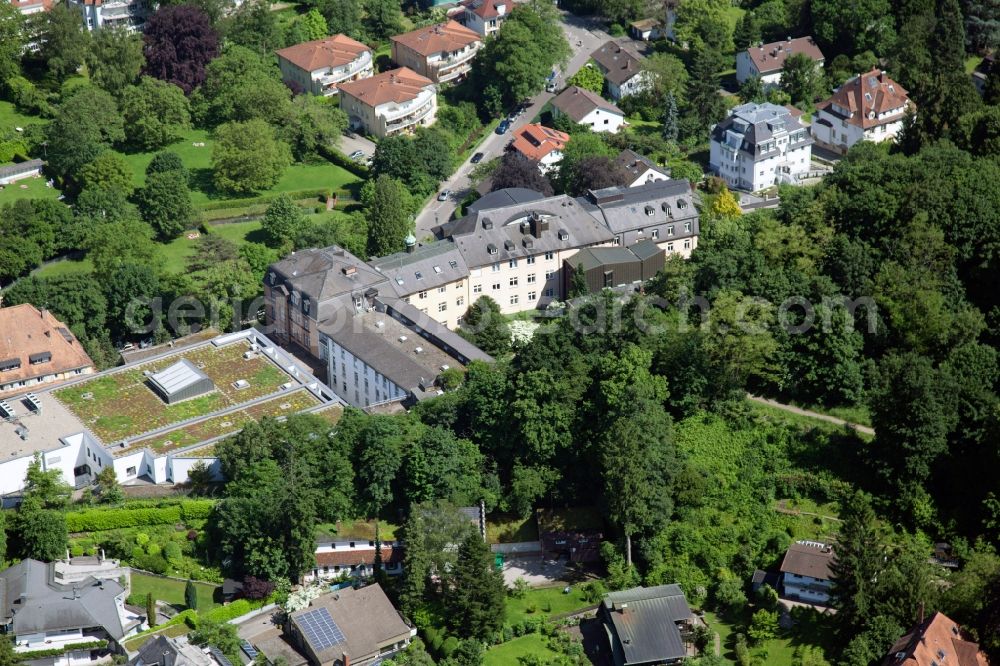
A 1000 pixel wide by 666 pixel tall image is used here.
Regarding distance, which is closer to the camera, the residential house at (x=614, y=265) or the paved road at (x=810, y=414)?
the paved road at (x=810, y=414)

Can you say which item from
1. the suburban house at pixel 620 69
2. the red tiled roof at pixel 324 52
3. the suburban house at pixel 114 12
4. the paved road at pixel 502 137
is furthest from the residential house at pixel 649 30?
the suburban house at pixel 114 12

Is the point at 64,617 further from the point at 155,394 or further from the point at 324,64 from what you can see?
the point at 324,64

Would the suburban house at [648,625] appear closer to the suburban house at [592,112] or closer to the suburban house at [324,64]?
the suburban house at [592,112]

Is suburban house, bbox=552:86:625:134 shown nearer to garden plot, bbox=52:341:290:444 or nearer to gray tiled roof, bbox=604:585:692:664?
garden plot, bbox=52:341:290:444

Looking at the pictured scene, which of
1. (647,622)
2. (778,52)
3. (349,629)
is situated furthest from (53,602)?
(778,52)

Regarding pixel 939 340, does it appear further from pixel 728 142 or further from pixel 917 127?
pixel 728 142
